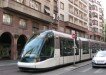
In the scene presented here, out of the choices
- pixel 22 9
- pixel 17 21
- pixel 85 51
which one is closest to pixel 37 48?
pixel 85 51

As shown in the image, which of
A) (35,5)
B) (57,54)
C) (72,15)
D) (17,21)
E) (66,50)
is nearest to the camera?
(57,54)

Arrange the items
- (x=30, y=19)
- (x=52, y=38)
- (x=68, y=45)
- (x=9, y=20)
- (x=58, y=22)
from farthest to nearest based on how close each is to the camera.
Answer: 1. (x=58, y=22)
2. (x=30, y=19)
3. (x=9, y=20)
4. (x=68, y=45)
5. (x=52, y=38)

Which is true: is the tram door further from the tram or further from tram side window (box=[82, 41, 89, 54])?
tram side window (box=[82, 41, 89, 54])

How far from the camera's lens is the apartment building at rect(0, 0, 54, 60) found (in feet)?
123

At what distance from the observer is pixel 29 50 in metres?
19.4

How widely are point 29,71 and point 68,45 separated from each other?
6920 millimetres

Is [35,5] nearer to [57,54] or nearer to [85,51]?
[85,51]

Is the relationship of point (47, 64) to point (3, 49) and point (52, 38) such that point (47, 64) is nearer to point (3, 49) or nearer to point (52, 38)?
point (52, 38)

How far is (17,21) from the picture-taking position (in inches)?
1597

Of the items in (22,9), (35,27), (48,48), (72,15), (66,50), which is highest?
(72,15)

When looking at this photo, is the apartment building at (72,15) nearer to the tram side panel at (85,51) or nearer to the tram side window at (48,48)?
the tram side panel at (85,51)

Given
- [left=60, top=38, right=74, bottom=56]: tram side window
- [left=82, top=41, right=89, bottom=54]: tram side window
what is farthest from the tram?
[left=82, top=41, right=89, bottom=54]: tram side window

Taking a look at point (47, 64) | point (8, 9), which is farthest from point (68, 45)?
point (8, 9)

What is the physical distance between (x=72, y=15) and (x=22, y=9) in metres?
28.9
